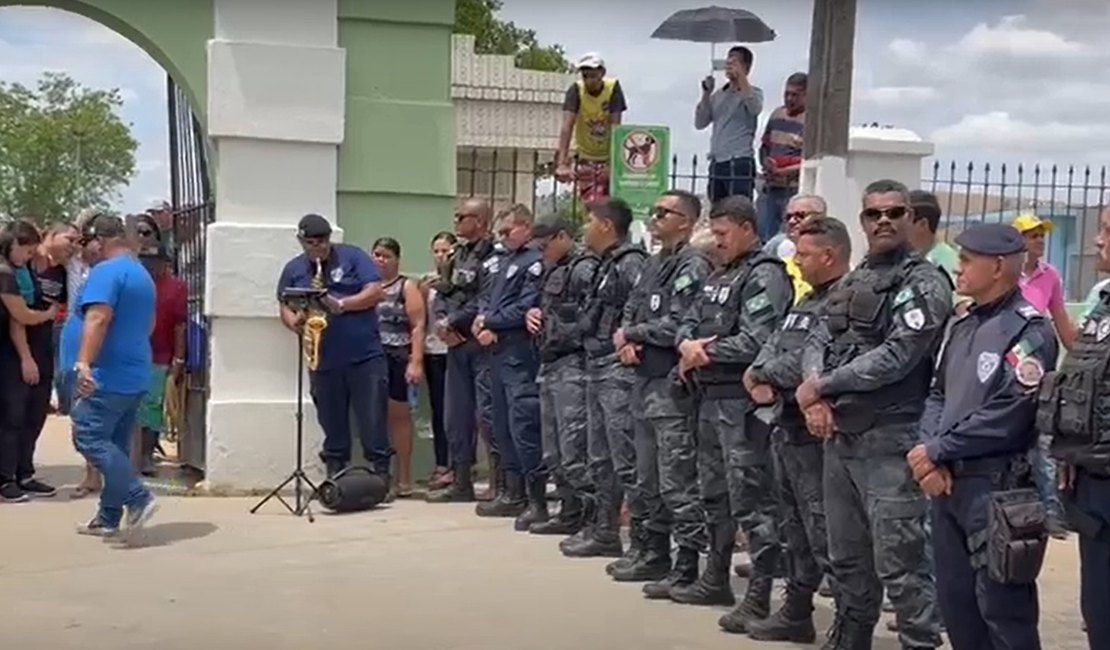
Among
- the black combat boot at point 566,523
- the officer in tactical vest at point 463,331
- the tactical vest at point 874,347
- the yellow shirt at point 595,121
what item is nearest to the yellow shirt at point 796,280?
the tactical vest at point 874,347

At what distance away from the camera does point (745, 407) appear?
668 cm

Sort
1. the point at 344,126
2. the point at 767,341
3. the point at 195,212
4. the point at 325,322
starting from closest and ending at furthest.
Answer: the point at 767,341
the point at 325,322
the point at 344,126
the point at 195,212

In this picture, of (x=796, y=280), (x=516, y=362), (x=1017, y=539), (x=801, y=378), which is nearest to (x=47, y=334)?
(x=516, y=362)

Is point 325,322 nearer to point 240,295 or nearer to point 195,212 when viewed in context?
point 240,295

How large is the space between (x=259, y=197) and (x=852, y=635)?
5.58 meters

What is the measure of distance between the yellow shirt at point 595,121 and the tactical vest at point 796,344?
16.3ft

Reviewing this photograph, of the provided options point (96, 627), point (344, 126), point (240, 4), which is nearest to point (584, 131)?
point (344, 126)

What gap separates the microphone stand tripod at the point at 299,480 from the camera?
9615mm

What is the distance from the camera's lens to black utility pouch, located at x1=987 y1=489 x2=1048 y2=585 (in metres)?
4.83

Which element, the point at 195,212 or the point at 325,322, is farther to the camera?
the point at 195,212

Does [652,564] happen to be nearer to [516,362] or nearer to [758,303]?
[758,303]

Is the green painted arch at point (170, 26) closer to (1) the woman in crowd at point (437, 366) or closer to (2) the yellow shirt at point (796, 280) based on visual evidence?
(1) the woman in crowd at point (437, 366)

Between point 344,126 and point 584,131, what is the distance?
1845 mm

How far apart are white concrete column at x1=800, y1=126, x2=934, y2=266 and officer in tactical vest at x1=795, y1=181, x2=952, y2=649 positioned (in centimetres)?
385
